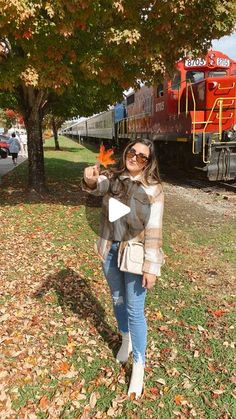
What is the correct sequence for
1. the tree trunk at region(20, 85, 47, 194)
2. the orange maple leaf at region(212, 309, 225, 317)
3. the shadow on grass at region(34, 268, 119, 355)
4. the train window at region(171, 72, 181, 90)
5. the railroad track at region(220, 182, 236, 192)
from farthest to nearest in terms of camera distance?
the train window at region(171, 72, 181, 90)
the railroad track at region(220, 182, 236, 192)
the tree trunk at region(20, 85, 47, 194)
the orange maple leaf at region(212, 309, 225, 317)
the shadow on grass at region(34, 268, 119, 355)

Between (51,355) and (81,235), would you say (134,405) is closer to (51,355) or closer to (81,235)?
(51,355)

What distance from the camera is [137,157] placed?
2980 millimetres

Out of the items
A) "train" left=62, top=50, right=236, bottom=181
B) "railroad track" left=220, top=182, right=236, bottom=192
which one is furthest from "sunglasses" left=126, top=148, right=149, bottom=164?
"railroad track" left=220, top=182, right=236, bottom=192

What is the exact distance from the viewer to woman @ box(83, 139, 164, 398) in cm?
294

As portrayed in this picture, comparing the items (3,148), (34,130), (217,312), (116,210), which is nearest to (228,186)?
(34,130)

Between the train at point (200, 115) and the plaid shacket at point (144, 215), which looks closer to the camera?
the plaid shacket at point (144, 215)

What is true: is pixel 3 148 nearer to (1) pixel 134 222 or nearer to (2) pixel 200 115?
(2) pixel 200 115

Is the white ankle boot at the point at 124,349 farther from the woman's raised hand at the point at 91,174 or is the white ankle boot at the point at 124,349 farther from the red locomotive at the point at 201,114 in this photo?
the red locomotive at the point at 201,114

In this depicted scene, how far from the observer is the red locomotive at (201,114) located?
11242 mm

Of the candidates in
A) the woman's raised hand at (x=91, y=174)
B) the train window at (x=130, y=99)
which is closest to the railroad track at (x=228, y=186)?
the woman's raised hand at (x=91, y=174)

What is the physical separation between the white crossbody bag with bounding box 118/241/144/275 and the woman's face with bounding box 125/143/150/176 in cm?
57

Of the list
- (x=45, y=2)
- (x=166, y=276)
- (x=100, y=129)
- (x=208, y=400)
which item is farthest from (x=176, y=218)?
(x=100, y=129)

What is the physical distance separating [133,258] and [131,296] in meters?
0.35

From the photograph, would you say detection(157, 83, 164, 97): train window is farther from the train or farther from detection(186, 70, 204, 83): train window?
detection(186, 70, 204, 83): train window
